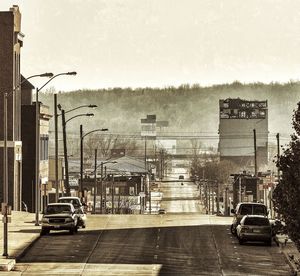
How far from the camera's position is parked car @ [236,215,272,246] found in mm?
57938

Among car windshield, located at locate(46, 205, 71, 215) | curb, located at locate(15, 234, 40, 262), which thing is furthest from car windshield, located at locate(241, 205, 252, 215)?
curb, located at locate(15, 234, 40, 262)

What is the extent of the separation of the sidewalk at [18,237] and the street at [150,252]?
0.54 m

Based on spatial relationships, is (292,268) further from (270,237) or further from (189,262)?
(270,237)

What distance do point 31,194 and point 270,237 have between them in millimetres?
53452

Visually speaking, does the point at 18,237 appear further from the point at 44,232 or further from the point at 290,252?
the point at 290,252

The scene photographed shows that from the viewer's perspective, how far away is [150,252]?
54156 millimetres

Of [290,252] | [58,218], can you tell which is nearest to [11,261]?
[290,252]

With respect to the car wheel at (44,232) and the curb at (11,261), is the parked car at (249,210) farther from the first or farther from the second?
the curb at (11,261)

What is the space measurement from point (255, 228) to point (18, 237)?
13275 mm

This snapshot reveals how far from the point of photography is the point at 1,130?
3794 inches

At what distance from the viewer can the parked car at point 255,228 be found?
2281 inches

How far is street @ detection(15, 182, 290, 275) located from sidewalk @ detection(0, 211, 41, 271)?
54 centimetres

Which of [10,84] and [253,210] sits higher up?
[10,84]

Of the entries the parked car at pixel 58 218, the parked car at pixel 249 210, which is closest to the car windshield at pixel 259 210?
the parked car at pixel 249 210
